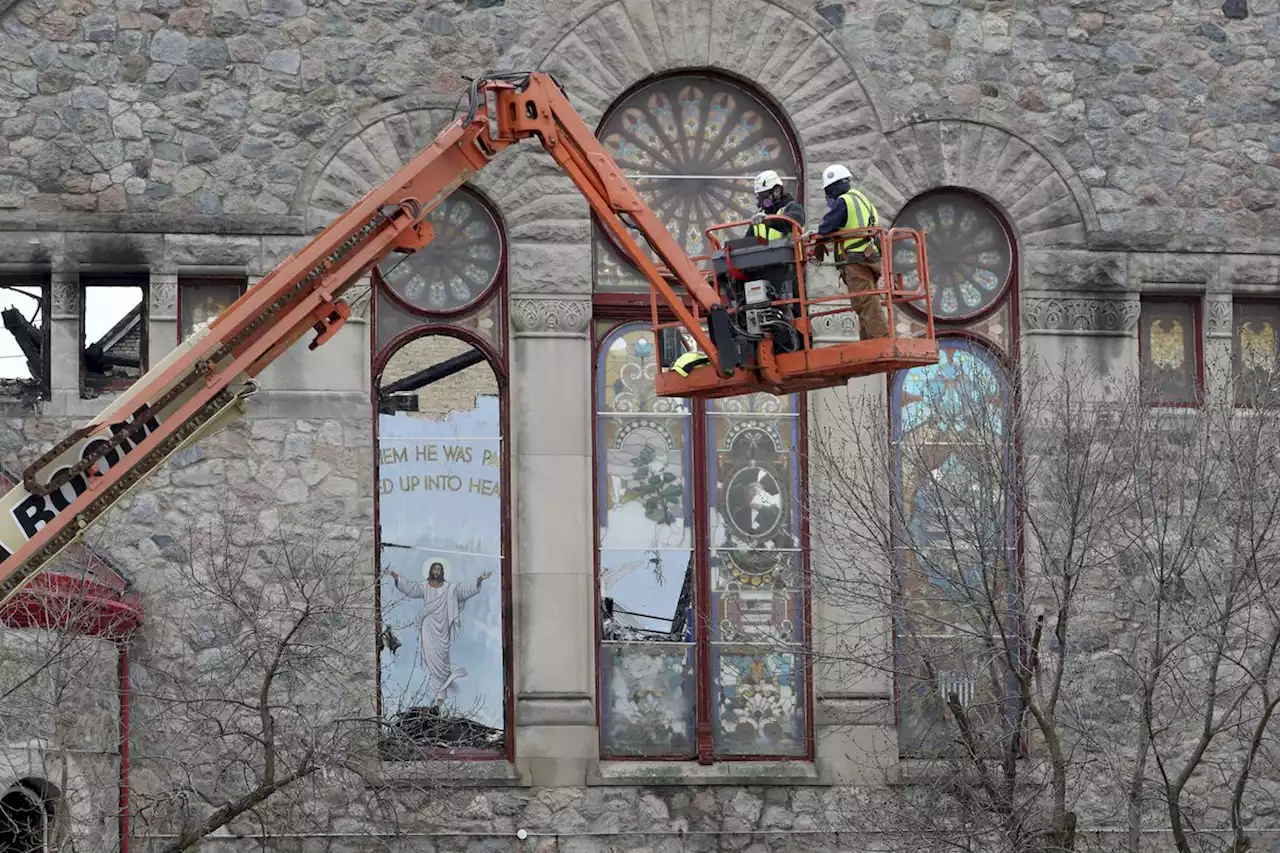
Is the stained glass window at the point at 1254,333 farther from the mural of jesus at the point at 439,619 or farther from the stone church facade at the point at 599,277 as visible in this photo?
the mural of jesus at the point at 439,619

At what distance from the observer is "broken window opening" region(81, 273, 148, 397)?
23359 millimetres

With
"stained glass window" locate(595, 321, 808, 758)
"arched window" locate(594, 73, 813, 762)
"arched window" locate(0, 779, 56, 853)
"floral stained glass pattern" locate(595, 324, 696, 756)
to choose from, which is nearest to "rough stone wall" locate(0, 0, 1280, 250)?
"arched window" locate(594, 73, 813, 762)

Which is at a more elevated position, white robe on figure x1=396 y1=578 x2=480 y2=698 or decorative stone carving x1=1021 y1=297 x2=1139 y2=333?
decorative stone carving x1=1021 y1=297 x2=1139 y2=333

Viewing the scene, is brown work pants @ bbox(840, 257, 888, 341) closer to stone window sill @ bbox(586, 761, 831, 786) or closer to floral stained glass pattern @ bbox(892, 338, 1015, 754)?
floral stained glass pattern @ bbox(892, 338, 1015, 754)

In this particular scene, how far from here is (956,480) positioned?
21.4 meters

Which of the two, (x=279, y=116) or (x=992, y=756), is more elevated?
(x=279, y=116)

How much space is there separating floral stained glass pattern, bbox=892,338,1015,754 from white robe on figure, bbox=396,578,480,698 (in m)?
4.18

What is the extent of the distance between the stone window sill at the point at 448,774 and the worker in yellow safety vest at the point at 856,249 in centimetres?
605

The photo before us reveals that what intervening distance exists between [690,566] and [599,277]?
292 centimetres

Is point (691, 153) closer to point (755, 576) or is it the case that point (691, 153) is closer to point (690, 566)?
point (690, 566)

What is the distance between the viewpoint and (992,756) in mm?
20719

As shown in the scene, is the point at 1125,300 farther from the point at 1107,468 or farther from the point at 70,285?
the point at 70,285

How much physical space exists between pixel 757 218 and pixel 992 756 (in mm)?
5502

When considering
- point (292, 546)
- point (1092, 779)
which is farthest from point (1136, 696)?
point (292, 546)
